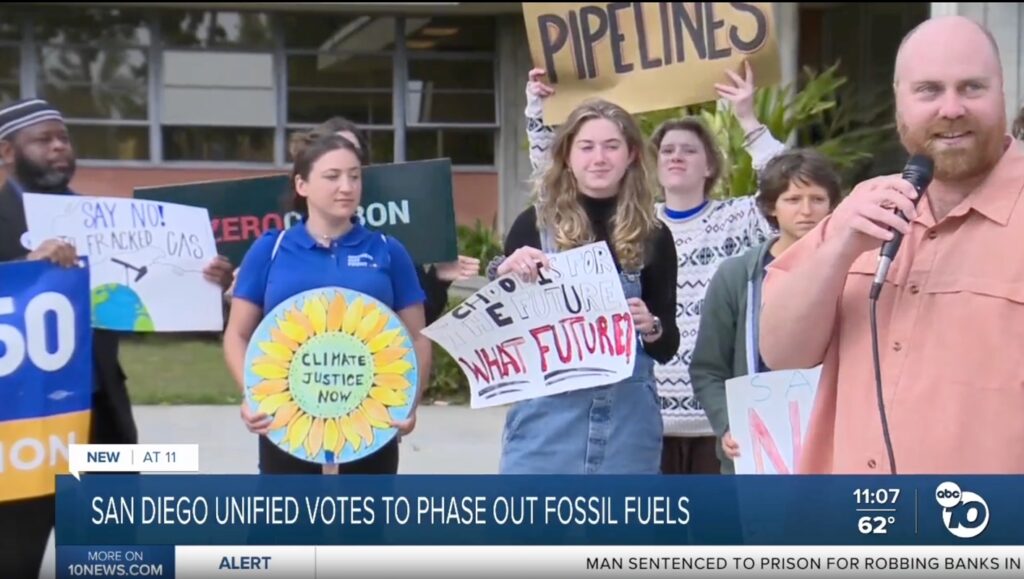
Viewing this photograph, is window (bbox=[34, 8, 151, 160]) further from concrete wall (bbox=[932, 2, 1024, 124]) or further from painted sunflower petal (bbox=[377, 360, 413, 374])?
painted sunflower petal (bbox=[377, 360, 413, 374])

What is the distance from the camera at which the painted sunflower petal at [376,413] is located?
14.3ft

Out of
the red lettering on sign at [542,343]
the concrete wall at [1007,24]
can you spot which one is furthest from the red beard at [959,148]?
the concrete wall at [1007,24]

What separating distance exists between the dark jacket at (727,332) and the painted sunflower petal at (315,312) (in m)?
1.20

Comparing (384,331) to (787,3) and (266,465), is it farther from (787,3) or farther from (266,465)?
(787,3)

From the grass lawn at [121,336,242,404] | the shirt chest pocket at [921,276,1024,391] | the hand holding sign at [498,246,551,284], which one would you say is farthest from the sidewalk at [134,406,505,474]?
the shirt chest pocket at [921,276,1024,391]

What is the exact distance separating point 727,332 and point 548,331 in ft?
2.17

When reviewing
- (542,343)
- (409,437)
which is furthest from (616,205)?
(409,437)

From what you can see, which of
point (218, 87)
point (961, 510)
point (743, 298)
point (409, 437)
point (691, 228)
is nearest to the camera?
point (961, 510)

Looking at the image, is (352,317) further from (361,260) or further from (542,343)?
(542,343)

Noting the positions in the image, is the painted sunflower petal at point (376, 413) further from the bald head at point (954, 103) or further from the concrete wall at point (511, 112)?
the concrete wall at point (511, 112)

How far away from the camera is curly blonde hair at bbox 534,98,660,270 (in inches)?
175

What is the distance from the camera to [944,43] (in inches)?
101

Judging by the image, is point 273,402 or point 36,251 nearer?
point 273,402

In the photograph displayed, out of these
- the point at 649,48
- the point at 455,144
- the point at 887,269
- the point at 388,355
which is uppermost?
the point at 455,144
